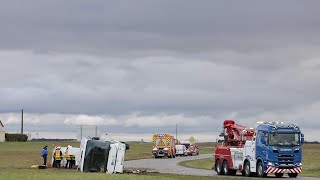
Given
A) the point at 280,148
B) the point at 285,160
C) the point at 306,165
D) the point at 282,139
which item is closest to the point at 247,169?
the point at 285,160

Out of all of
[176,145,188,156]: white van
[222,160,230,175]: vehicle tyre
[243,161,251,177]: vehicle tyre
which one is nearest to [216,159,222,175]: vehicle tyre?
[222,160,230,175]: vehicle tyre

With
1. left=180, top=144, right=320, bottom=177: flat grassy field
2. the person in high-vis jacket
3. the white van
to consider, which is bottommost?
left=180, top=144, right=320, bottom=177: flat grassy field

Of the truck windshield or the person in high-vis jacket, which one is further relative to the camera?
the person in high-vis jacket

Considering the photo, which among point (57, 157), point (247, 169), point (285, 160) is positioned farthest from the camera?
point (57, 157)

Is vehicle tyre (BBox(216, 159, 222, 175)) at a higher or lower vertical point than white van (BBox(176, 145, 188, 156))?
lower

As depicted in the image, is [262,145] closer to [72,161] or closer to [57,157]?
[72,161]

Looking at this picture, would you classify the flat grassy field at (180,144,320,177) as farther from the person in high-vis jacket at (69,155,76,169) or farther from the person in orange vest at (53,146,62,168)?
the person in orange vest at (53,146,62,168)

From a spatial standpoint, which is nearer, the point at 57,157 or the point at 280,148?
the point at 280,148

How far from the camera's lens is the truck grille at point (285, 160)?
1729 inches

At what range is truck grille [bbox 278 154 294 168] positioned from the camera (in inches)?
1729

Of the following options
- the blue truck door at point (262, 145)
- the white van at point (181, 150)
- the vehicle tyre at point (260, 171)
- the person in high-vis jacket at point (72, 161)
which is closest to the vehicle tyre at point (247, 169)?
the vehicle tyre at point (260, 171)

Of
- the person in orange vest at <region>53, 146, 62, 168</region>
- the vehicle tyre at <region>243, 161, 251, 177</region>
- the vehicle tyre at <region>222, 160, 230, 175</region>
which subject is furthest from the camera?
the person in orange vest at <region>53, 146, 62, 168</region>

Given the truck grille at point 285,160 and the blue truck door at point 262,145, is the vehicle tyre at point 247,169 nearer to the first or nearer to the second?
the blue truck door at point 262,145

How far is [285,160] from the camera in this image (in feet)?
145
